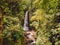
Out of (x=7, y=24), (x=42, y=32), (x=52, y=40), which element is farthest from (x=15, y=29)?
(x=52, y=40)

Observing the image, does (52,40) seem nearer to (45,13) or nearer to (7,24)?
(45,13)

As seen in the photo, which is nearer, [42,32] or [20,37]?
[42,32]

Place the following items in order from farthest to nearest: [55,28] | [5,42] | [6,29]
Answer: [5,42] → [6,29] → [55,28]

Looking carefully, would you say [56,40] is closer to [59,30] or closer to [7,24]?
[59,30]

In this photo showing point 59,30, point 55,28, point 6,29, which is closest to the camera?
point 59,30

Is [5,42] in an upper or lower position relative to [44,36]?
lower

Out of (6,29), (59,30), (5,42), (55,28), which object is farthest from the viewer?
(5,42)

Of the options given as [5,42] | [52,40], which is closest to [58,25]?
[52,40]

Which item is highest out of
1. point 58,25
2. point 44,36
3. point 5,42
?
point 58,25

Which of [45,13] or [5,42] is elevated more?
[45,13]
